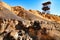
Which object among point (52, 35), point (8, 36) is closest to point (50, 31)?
point (52, 35)

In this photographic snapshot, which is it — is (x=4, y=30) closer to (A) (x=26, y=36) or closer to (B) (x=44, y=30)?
(A) (x=26, y=36)

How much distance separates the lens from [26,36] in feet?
104

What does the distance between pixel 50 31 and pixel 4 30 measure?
23.7 feet

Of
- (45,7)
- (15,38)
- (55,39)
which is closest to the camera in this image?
(15,38)

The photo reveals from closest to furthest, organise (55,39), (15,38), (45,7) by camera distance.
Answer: (15,38) < (55,39) < (45,7)

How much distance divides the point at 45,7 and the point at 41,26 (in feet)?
124

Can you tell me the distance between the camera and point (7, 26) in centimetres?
3456

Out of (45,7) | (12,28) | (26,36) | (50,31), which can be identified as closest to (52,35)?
(50,31)

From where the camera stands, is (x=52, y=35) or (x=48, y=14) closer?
(x=52, y=35)

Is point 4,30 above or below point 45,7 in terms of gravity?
below

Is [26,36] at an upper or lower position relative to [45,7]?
lower

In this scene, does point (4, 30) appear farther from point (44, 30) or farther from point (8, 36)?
point (44, 30)

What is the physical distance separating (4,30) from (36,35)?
5059mm

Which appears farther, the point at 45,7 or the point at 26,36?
the point at 45,7
